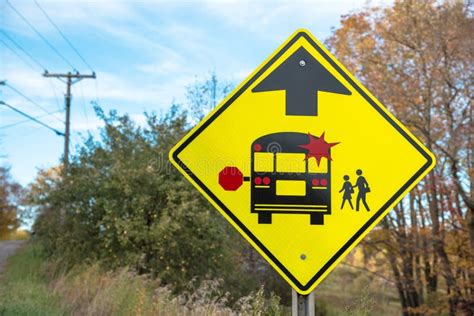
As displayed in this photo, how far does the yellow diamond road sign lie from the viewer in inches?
114

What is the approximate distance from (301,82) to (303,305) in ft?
4.17

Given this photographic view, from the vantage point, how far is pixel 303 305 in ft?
9.42

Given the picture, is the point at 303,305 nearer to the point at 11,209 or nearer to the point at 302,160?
the point at 302,160

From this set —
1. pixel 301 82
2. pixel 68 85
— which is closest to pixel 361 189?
pixel 301 82

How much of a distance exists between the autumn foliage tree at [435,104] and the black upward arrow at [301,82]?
1450 centimetres

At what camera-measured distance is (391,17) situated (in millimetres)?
18688

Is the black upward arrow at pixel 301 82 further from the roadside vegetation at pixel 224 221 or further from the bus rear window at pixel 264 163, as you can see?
the roadside vegetation at pixel 224 221

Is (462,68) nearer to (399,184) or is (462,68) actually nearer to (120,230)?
(120,230)

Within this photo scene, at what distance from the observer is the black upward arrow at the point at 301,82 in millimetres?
3035

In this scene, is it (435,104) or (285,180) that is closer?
(285,180)

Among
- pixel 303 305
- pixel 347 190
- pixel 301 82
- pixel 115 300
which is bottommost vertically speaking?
pixel 115 300

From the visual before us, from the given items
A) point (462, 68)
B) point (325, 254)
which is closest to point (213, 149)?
point (325, 254)

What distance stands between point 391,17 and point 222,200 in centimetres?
1752

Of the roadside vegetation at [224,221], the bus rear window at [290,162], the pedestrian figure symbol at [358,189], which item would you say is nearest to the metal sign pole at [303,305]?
the pedestrian figure symbol at [358,189]
